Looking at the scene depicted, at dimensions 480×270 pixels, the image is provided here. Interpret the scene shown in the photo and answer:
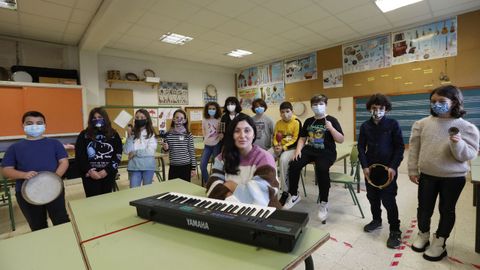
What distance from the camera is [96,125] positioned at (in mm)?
2309

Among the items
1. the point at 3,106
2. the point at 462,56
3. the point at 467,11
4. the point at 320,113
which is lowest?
the point at 320,113

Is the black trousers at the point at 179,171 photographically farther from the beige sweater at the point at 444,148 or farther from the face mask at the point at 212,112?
the beige sweater at the point at 444,148

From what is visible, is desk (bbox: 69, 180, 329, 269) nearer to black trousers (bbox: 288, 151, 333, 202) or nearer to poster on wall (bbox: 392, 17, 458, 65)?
black trousers (bbox: 288, 151, 333, 202)

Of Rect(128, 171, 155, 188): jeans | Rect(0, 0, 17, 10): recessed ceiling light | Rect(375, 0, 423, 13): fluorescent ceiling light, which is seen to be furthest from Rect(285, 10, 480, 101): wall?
Rect(0, 0, 17, 10): recessed ceiling light

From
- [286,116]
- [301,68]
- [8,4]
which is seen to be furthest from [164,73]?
[286,116]

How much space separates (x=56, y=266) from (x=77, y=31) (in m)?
4.99

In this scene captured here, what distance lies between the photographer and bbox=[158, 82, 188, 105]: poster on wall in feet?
22.0

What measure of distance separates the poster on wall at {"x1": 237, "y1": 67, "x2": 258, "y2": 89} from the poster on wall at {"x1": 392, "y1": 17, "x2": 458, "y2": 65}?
12.4 feet

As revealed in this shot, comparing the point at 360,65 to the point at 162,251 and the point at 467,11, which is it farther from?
the point at 162,251

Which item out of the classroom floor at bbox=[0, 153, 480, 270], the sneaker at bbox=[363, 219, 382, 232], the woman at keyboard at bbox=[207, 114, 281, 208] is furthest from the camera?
the sneaker at bbox=[363, 219, 382, 232]

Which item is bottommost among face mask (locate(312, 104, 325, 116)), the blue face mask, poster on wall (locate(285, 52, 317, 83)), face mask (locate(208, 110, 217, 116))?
the blue face mask

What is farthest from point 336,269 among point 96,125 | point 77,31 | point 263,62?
point 263,62

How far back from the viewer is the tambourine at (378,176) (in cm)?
228

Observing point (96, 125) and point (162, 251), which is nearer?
point (162, 251)
